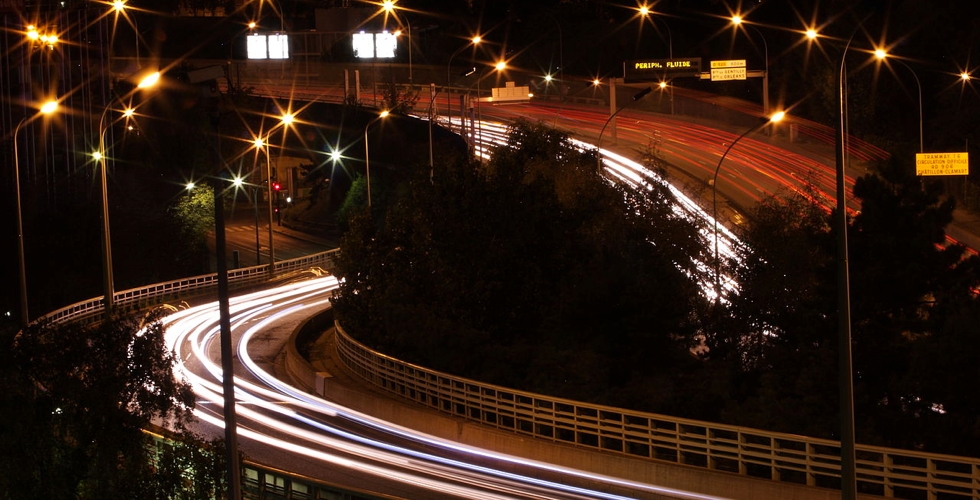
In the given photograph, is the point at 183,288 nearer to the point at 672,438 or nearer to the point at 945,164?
the point at 945,164

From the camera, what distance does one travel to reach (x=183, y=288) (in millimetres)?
45062

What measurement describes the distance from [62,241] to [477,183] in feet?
104

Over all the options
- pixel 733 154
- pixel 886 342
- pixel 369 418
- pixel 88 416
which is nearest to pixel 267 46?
pixel 733 154

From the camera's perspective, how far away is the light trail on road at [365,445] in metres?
18.0

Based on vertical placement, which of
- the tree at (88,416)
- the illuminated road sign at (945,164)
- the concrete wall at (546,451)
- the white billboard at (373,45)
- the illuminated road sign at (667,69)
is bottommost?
the concrete wall at (546,451)

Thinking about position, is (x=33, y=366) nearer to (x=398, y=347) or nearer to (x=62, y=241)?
(x=398, y=347)

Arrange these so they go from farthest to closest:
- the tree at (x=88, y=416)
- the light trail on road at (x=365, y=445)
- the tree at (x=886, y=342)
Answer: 1. the tree at (x=886, y=342)
2. the light trail on road at (x=365, y=445)
3. the tree at (x=88, y=416)

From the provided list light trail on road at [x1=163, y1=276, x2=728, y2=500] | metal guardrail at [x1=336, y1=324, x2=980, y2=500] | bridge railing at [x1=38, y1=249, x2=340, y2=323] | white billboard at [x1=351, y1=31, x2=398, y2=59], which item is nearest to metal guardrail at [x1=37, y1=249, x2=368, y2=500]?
bridge railing at [x1=38, y1=249, x2=340, y2=323]

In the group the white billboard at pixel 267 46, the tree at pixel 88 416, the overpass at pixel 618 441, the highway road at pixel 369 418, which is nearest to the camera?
the tree at pixel 88 416

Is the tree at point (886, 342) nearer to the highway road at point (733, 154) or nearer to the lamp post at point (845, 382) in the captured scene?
the lamp post at point (845, 382)

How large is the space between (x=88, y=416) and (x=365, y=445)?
25.5ft

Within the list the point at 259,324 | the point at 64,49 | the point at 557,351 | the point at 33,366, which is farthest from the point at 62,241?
the point at 33,366

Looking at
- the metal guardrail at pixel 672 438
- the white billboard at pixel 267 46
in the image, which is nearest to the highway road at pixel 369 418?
the metal guardrail at pixel 672 438

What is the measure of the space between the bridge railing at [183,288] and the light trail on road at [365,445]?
7.01 metres
